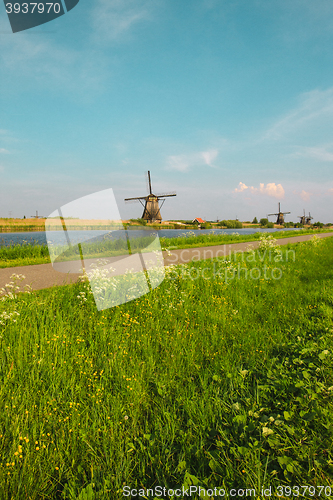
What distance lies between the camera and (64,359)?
3068 mm

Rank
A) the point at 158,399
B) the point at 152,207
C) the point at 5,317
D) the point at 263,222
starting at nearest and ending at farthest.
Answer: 1. the point at 158,399
2. the point at 5,317
3. the point at 152,207
4. the point at 263,222

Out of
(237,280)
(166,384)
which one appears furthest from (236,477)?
(237,280)

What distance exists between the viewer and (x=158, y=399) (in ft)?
8.66

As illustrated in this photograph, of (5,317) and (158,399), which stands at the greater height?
(5,317)

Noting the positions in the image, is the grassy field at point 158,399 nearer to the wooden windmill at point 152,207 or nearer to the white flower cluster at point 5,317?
the white flower cluster at point 5,317

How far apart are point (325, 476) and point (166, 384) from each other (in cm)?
162

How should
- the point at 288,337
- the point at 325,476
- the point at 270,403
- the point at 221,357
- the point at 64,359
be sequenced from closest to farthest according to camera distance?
the point at 325,476 → the point at 270,403 → the point at 64,359 → the point at 221,357 → the point at 288,337

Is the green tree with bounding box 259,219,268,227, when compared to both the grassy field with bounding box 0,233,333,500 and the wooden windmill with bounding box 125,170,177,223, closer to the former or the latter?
the wooden windmill with bounding box 125,170,177,223

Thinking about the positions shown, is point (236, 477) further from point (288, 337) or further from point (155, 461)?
point (288, 337)

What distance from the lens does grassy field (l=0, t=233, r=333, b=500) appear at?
1807 millimetres

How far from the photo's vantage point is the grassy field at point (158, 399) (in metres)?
1.81

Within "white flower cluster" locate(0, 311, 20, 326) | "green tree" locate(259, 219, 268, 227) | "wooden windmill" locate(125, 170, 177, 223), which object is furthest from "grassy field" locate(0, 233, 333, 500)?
"green tree" locate(259, 219, 268, 227)

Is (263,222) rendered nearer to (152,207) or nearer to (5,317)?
(152,207)

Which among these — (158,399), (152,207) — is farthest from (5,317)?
(152,207)
